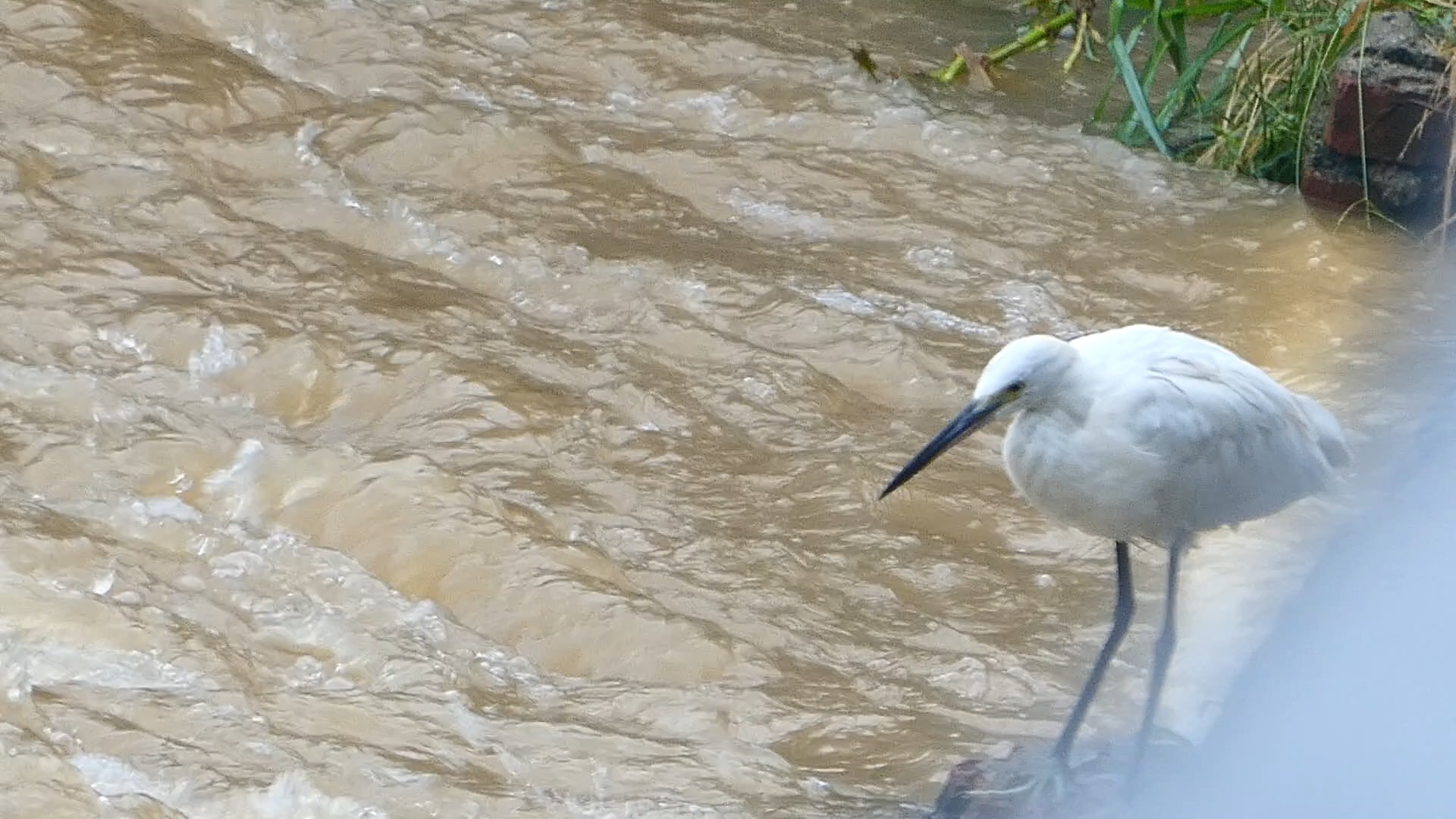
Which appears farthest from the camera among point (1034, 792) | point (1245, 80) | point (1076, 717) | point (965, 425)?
point (1245, 80)

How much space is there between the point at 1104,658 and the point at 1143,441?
1.34 ft

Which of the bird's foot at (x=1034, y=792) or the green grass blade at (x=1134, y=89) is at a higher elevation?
the green grass blade at (x=1134, y=89)

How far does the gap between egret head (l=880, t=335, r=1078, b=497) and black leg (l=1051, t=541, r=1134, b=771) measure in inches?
14.9

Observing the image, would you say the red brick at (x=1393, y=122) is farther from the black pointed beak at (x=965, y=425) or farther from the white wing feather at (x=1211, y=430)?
the black pointed beak at (x=965, y=425)

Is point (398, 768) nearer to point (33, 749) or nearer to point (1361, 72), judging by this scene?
point (33, 749)

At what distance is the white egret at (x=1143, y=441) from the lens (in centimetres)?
262

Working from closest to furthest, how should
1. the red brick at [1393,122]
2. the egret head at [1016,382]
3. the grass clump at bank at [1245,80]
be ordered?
the egret head at [1016,382] < the red brick at [1393,122] < the grass clump at bank at [1245,80]

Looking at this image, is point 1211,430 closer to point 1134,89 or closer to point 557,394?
point 557,394

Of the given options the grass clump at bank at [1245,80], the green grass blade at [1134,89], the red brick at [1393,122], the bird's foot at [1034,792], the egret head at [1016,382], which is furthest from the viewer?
A: the green grass blade at [1134,89]

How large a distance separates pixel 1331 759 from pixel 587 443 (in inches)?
118

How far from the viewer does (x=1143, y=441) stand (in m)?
2.62

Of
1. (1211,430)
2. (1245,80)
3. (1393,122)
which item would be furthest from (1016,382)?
(1245,80)

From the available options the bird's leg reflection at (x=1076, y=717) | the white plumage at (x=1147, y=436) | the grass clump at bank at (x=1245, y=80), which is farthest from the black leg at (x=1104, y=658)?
the grass clump at bank at (x=1245, y=80)

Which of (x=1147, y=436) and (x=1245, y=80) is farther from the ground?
(x=1147, y=436)
